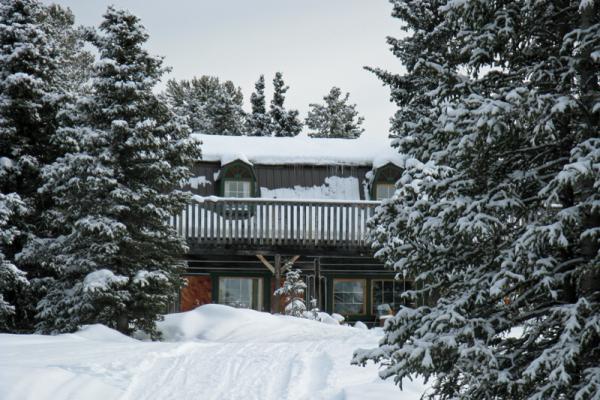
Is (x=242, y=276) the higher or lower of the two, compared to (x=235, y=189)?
lower

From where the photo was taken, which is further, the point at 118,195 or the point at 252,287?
the point at 252,287

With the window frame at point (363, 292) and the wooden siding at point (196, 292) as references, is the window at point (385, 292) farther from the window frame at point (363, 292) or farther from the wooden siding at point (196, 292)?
the wooden siding at point (196, 292)

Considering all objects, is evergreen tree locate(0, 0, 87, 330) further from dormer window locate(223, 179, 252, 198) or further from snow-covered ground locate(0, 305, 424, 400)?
dormer window locate(223, 179, 252, 198)

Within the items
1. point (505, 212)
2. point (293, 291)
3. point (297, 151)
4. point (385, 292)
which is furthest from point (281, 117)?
point (505, 212)

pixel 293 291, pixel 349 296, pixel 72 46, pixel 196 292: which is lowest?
pixel 349 296

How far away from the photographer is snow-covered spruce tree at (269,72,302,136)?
150ft

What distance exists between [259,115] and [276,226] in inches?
936

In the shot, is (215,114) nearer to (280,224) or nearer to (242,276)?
(242,276)

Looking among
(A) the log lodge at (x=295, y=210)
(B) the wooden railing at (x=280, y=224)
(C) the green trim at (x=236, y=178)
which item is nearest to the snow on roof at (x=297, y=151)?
(A) the log lodge at (x=295, y=210)

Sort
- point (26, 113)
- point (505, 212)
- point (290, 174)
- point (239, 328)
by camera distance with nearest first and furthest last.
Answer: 1. point (505, 212)
2. point (239, 328)
3. point (26, 113)
4. point (290, 174)

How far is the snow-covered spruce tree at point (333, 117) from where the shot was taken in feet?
171

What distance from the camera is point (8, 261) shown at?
1628cm

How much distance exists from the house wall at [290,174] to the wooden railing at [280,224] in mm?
2113

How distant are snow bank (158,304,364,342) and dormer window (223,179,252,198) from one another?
6.51 meters
